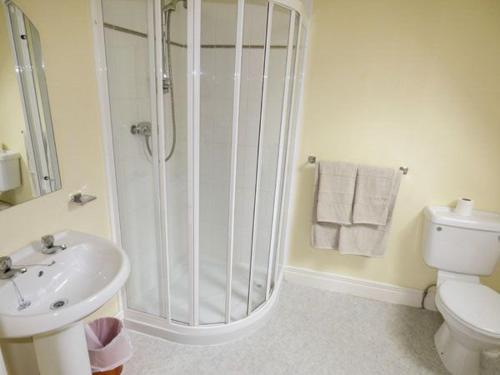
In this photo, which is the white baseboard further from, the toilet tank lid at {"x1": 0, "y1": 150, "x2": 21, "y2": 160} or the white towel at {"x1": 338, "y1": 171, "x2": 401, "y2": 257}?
the toilet tank lid at {"x1": 0, "y1": 150, "x2": 21, "y2": 160}

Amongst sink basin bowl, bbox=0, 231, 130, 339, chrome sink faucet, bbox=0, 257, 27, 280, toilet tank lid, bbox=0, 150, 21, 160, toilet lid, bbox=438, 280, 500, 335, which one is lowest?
toilet lid, bbox=438, 280, 500, 335

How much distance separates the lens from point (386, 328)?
6.50 feet

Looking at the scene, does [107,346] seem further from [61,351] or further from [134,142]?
[134,142]

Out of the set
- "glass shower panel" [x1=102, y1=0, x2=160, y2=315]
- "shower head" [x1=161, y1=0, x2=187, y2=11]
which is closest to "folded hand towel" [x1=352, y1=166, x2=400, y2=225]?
"glass shower panel" [x1=102, y1=0, x2=160, y2=315]

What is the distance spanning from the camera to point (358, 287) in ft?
7.50

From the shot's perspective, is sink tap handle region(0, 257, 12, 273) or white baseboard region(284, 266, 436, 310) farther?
white baseboard region(284, 266, 436, 310)

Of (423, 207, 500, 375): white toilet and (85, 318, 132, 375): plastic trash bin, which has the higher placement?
(423, 207, 500, 375): white toilet

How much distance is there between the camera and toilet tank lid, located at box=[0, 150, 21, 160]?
1.08m

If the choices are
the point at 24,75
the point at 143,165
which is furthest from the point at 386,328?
the point at 24,75

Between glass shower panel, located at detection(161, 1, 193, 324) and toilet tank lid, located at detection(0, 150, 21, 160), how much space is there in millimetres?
598

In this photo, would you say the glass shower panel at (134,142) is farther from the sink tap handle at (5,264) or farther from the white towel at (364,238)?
the white towel at (364,238)

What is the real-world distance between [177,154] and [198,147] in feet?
0.54

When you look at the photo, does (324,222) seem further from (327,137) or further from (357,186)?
(327,137)

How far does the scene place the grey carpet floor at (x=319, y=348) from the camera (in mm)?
1658
